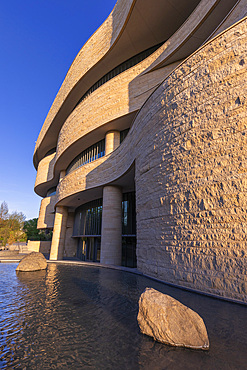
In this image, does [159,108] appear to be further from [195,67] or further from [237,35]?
[237,35]

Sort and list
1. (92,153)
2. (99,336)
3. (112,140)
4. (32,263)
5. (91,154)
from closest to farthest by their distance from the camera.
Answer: (99,336) → (32,263) → (112,140) → (92,153) → (91,154)

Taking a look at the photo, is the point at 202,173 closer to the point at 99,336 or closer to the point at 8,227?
the point at 99,336

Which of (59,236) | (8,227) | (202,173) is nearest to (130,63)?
(202,173)

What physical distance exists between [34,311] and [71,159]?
20849 millimetres

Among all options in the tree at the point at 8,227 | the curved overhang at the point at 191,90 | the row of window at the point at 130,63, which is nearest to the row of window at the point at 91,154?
the row of window at the point at 130,63

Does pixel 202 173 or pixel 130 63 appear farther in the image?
pixel 130 63

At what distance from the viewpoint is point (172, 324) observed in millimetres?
2949

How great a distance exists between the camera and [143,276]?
28.8 ft

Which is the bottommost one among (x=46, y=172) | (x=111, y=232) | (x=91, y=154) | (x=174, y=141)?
(x=111, y=232)

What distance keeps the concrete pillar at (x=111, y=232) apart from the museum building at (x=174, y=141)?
7 cm

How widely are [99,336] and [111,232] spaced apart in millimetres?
11077

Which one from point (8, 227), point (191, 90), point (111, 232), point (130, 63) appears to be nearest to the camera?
point (191, 90)

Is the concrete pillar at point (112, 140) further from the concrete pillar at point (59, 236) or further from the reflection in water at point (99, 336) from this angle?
the reflection in water at point (99, 336)

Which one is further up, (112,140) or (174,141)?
(112,140)
